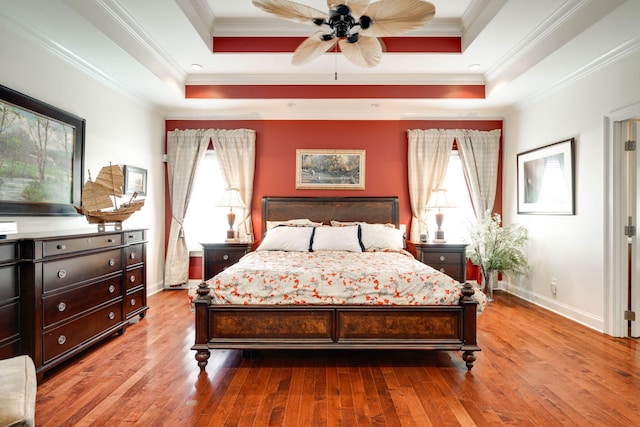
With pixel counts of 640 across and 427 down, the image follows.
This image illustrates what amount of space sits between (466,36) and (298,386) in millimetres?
3698

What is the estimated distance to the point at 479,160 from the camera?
5121 mm

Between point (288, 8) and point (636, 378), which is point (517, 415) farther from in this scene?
point (288, 8)

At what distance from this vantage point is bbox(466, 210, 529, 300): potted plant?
451 centimetres

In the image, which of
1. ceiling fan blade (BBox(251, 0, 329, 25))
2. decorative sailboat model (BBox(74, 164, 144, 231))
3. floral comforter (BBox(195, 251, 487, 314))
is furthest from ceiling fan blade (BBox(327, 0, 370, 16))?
decorative sailboat model (BBox(74, 164, 144, 231))

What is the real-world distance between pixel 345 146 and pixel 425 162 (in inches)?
47.1

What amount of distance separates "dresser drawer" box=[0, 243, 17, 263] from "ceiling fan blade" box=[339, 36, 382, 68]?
104 inches

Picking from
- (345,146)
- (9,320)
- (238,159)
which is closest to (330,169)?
(345,146)

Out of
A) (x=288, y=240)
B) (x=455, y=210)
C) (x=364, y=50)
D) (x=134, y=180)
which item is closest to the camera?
(x=364, y=50)

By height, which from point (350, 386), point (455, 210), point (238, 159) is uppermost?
point (238, 159)

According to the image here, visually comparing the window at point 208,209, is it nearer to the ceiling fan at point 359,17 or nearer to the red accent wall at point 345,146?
the red accent wall at point 345,146

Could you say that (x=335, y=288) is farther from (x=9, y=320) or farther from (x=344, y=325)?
(x=9, y=320)

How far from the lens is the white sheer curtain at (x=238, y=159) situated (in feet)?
16.7

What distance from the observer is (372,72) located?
14.3 feet

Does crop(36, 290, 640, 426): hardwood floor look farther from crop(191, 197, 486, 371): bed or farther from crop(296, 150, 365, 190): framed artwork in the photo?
crop(296, 150, 365, 190): framed artwork
